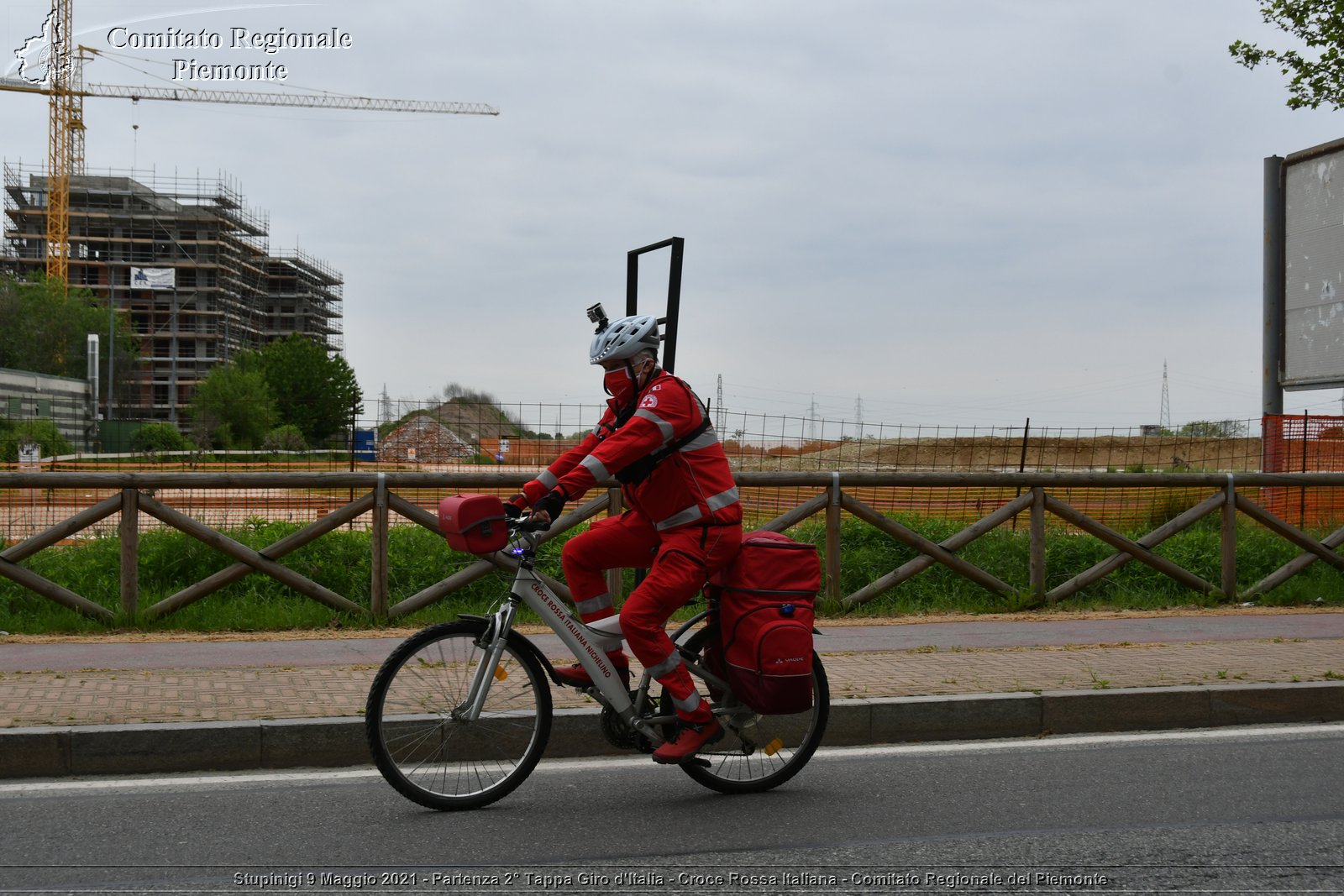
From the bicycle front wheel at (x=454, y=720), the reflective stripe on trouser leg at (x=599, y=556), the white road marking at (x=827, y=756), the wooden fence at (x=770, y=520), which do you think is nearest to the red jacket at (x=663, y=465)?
the reflective stripe on trouser leg at (x=599, y=556)

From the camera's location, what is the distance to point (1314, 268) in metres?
15.2

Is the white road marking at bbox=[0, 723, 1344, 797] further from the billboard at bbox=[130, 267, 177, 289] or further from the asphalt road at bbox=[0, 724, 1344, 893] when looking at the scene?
the billboard at bbox=[130, 267, 177, 289]

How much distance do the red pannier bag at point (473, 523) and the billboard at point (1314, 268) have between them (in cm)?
1240

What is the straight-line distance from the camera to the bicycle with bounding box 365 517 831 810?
207 inches

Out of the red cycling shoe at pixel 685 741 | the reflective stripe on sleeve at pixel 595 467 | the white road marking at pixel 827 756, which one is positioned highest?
the reflective stripe on sleeve at pixel 595 467

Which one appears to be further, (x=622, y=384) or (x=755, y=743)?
(x=755, y=743)

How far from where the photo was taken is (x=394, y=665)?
5.22 meters

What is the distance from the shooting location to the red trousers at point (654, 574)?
5.41 metres

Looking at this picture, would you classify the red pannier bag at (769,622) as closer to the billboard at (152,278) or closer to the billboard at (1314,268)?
the billboard at (1314,268)

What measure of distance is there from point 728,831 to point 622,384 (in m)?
1.79

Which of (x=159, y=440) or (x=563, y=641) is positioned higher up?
(x=159, y=440)

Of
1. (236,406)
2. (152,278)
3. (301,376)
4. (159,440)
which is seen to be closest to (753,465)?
(159,440)

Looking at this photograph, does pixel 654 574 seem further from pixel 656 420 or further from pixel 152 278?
pixel 152 278

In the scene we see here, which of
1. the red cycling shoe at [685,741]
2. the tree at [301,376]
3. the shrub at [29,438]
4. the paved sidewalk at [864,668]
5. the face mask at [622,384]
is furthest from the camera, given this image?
the tree at [301,376]
